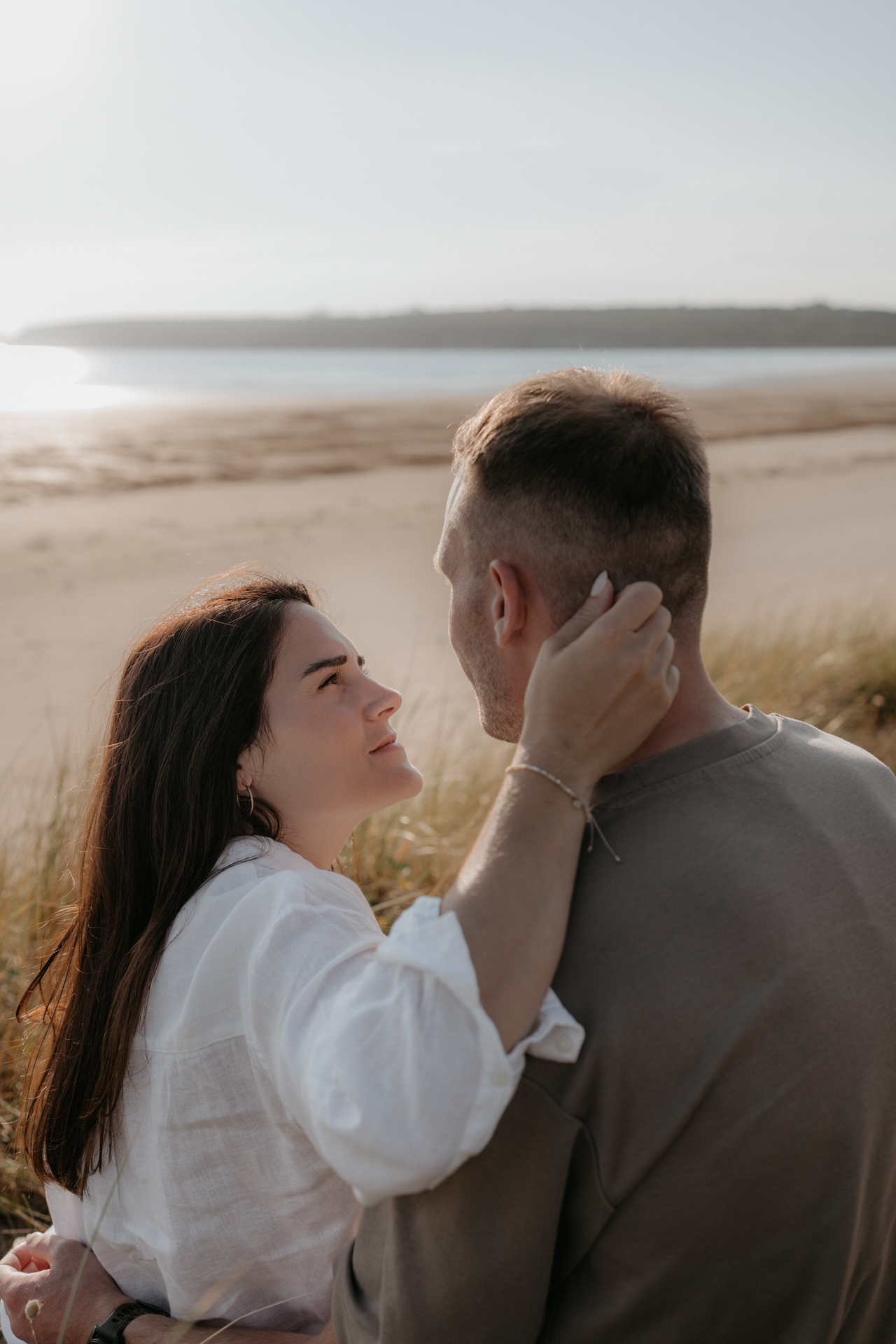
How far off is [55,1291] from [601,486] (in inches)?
80.1

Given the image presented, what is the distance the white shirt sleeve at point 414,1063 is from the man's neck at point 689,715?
18.2 inches

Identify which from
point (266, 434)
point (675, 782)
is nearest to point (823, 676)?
point (675, 782)

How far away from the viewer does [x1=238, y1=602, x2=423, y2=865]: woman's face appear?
238cm

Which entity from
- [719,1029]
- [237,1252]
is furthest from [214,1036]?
[719,1029]

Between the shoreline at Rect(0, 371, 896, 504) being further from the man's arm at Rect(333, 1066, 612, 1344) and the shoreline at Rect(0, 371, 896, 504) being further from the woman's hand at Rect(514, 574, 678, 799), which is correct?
the man's arm at Rect(333, 1066, 612, 1344)

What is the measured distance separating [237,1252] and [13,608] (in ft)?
35.8

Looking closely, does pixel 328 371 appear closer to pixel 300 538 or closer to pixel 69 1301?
pixel 300 538

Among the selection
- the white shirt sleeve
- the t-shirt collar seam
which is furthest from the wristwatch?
the t-shirt collar seam

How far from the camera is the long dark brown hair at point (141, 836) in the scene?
2152 millimetres

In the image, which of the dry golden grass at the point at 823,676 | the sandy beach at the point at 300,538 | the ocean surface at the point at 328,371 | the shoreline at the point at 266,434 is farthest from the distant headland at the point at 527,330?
the dry golden grass at the point at 823,676

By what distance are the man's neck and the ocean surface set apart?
29.6 metres

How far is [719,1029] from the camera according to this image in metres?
1.47

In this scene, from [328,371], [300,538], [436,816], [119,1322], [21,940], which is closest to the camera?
[119,1322]

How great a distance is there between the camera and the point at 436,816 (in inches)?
201
